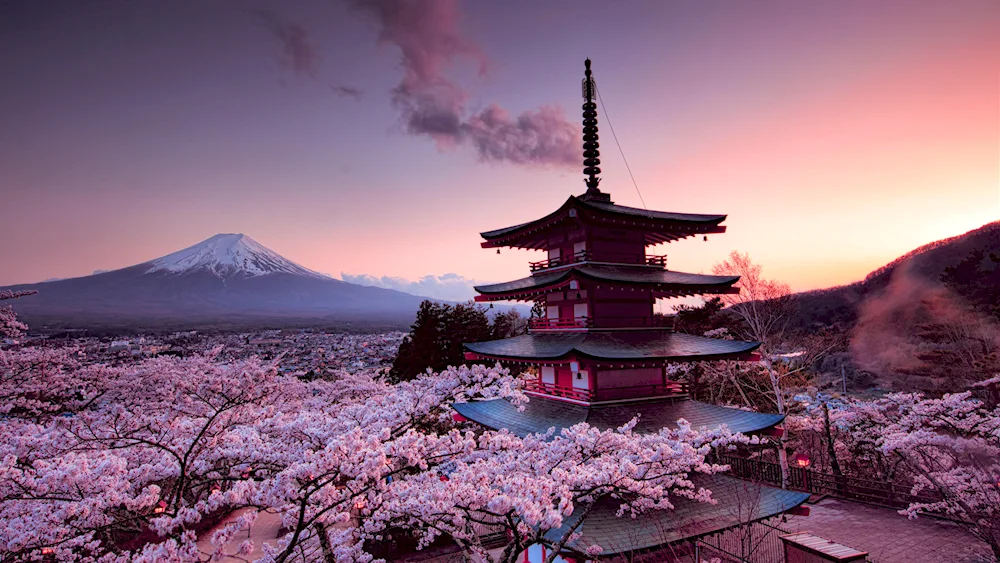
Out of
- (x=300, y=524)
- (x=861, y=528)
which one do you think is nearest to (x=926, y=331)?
(x=861, y=528)

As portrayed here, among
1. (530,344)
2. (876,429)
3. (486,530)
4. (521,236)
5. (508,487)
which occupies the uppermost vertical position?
(521,236)

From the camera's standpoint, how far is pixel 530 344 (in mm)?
14250

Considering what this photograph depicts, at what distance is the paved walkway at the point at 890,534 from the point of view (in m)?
11.7

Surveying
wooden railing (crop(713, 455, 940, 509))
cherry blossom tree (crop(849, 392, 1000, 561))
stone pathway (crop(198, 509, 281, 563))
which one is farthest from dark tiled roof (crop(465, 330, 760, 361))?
stone pathway (crop(198, 509, 281, 563))

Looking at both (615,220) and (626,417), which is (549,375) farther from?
(615,220)

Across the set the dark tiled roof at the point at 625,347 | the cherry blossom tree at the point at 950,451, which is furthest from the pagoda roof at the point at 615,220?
the cherry blossom tree at the point at 950,451

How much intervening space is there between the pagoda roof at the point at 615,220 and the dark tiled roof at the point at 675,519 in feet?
24.7

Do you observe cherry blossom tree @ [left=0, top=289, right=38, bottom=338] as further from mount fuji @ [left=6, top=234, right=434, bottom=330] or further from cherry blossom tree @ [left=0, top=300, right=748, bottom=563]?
mount fuji @ [left=6, top=234, right=434, bottom=330]

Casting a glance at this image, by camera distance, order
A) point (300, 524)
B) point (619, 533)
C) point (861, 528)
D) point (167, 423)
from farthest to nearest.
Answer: point (861, 528)
point (167, 423)
point (619, 533)
point (300, 524)

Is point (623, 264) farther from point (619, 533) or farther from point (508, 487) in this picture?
point (508, 487)

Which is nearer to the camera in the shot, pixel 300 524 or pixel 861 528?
pixel 300 524

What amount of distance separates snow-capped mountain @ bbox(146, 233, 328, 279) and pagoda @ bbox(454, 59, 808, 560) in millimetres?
138934

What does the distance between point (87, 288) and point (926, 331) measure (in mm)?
146358

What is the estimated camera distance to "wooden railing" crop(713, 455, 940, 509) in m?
15.1
